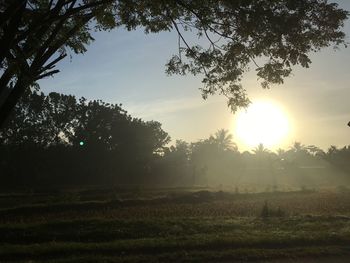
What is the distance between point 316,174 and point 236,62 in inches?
3606

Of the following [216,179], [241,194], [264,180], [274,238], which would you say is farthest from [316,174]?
[274,238]

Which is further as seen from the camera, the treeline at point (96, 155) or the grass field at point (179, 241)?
the treeline at point (96, 155)

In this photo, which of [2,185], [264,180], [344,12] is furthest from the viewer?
[264,180]

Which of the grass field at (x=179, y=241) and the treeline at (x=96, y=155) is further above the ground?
the treeline at (x=96, y=155)

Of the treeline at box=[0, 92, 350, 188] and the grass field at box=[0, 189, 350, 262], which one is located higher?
the treeline at box=[0, 92, 350, 188]

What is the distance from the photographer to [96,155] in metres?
81.7

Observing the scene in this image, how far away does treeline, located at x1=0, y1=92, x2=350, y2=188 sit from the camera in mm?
76013

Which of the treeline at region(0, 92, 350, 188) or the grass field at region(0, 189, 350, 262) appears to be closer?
the grass field at region(0, 189, 350, 262)

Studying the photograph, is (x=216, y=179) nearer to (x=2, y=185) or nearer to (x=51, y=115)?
(x=51, y=115)

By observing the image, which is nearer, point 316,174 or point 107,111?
point 107,111

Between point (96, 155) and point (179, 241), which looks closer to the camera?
point (179, 241)

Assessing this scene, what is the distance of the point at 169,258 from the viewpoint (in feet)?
39.8

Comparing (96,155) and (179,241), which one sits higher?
(96,155)

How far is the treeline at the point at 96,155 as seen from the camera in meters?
76.0
